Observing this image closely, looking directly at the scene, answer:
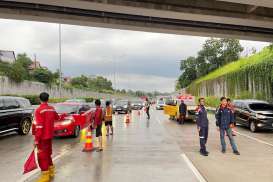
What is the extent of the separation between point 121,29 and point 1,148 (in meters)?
10.7

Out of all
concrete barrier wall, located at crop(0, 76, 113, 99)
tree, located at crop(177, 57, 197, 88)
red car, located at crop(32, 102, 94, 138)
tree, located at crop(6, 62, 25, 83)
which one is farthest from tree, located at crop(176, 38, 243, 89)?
red car, located at crop(32, 102, 94, 138)

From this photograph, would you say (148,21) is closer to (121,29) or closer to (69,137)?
(121,29)

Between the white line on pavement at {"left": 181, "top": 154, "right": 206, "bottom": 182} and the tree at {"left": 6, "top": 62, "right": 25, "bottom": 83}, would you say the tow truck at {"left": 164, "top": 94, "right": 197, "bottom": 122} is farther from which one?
the tree at {"left": 6, "top": 62, "right": 25, "bottom": 83}

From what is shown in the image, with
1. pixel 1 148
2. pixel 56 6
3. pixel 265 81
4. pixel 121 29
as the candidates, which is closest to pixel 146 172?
pixel 1 148

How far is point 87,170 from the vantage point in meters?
8.28

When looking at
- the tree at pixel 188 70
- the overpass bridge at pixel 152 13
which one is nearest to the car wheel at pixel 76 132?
the overpass bridge at pixel 152 13

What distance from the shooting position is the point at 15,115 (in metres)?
15.3

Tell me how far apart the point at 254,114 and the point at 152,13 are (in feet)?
25.8

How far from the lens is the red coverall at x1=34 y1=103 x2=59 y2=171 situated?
23.6ft

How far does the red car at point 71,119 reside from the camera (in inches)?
559

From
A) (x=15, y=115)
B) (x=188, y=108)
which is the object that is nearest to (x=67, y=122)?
(x=15, y=115)

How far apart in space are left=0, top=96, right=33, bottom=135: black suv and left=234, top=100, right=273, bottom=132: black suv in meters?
12.0

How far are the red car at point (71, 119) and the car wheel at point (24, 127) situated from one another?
6.13 ft

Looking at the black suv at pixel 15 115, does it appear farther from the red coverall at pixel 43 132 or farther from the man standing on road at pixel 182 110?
the man standing on road at pixel 182 110
